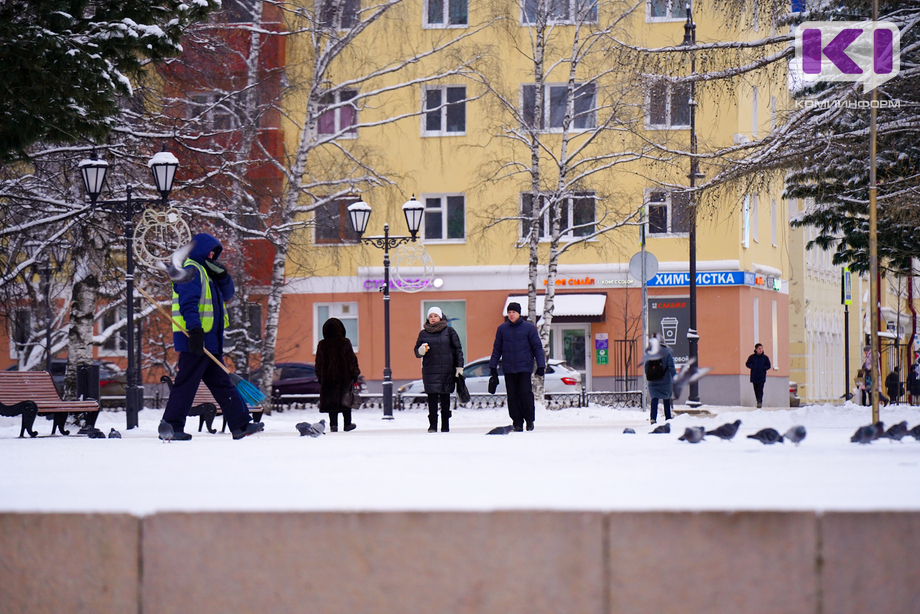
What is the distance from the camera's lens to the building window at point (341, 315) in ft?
127

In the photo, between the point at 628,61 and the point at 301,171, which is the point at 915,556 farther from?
the point at 301,171

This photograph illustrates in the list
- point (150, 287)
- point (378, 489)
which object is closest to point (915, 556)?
point (378, 489)

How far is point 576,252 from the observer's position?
37562 mm

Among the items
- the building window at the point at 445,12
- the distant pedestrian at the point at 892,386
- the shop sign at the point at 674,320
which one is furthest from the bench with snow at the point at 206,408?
the distant pedestrian at the point at 892,386

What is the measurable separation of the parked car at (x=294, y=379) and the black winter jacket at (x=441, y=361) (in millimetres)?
17456

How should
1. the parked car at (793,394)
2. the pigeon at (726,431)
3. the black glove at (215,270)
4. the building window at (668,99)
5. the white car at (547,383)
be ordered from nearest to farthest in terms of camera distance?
1. the pigeon at (726,431)
2. the black glove at (215,270)
3. the building window at (668,99)
4. the white car at (547,383)
5. the parked car at (793,394)

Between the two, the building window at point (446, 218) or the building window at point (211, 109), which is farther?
the building window at point (446, 218)

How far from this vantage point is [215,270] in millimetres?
12195

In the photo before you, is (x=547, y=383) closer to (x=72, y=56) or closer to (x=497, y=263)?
(x=497, y=263)

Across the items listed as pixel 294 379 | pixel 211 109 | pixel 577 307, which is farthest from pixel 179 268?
pixel 577 307

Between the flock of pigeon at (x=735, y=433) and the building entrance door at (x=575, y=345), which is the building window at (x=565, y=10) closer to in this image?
the building entrance door at (x=575, y=345)

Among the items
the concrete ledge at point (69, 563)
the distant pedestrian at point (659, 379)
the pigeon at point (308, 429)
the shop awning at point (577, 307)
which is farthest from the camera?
the shop awning at point (577, 307)

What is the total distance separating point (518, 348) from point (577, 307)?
21.0m

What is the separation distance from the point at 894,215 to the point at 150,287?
18.6 metres
